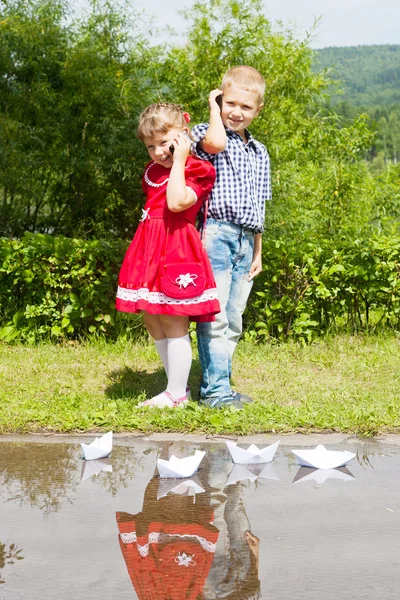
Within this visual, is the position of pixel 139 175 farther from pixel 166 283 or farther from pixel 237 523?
pixel 237 523

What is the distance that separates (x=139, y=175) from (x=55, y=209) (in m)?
1.03

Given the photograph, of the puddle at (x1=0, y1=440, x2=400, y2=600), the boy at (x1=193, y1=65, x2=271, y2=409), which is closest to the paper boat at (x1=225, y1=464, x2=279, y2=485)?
the puddle at (x1=0, y1=440, x2=400, y2=600)

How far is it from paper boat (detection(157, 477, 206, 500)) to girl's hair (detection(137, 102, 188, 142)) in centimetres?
169

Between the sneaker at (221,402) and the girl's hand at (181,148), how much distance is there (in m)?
1.20

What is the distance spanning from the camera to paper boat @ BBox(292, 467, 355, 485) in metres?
3.21

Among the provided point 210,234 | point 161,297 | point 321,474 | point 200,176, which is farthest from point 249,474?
point 200,176

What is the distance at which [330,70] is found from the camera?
1006 cm

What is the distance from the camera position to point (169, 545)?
2.55m

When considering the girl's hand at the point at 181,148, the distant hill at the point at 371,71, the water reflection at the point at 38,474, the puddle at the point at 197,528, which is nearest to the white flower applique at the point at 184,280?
the girl's hand at the point at 181,148

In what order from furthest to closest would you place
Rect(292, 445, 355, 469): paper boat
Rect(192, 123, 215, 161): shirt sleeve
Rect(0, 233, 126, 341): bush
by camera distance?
Rect(0, 233, 126, 341): bush
Rect(192, 123, 215, 161): shirt sleeve
Rect(292, 445, 355, 469): paper boat

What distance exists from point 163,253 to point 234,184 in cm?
53

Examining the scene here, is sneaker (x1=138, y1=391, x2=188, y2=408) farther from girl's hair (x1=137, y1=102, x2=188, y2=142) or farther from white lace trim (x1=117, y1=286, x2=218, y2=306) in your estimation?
girl's hair (x1=137, y1=102, x2=188, y2=142)

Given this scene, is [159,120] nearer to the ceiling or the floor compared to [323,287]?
nearer to the ceiling

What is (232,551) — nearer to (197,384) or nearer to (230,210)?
(230,210)
